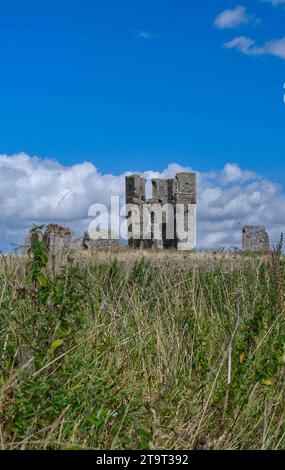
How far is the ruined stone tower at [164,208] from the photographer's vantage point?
3362 centimetres

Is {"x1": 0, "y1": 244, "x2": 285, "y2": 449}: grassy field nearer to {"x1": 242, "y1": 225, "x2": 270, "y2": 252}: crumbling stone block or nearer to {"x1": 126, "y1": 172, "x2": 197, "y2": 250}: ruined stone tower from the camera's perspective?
{"x1": 242, "y1": 225, "x2": 270, "y2": 252}: crumbling stone block

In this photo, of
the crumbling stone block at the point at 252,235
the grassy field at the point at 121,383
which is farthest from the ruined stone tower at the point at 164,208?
the grassy field at the point at 121,383

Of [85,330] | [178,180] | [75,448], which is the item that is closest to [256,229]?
[178,180]

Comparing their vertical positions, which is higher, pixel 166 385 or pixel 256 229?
pixel 256 229

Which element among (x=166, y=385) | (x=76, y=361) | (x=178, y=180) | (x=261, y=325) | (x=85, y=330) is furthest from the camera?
(x=178, y=180)

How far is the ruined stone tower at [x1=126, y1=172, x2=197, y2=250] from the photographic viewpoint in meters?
33.6

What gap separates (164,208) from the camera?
3431cm

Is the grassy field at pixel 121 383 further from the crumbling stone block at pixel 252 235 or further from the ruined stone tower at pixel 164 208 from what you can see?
the ruined stone tower at pixel 164 208

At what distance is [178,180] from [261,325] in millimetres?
28967

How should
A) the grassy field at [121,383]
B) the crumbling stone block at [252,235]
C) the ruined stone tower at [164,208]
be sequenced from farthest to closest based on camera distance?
1. the ruined stone tower at [164,208]
2. the crumbling stone block at [252,235]
3. the grassy field at [121,383]

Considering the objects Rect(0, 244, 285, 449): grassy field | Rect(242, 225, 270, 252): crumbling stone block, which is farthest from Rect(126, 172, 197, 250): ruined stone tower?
Rect(0, 244, 285, 449): grassy field
